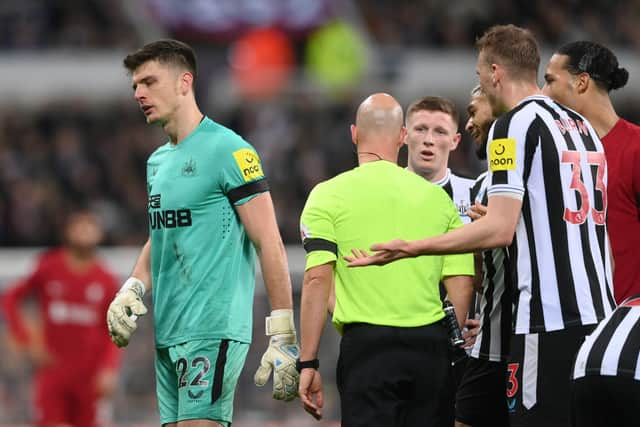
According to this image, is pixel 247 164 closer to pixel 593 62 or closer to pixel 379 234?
pixel 379 234

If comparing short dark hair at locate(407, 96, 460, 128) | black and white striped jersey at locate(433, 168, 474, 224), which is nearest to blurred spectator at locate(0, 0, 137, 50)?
short dark hair at locate(407, 96, 460, 128)

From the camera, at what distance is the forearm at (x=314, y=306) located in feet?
17.3

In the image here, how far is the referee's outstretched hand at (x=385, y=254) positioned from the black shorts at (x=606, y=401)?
3.17ft

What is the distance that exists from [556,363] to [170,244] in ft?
5.94

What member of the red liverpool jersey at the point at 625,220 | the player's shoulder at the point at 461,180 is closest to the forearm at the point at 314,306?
the red liverpool jersey at the point at 625,220

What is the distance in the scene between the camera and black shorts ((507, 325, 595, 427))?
4984mm

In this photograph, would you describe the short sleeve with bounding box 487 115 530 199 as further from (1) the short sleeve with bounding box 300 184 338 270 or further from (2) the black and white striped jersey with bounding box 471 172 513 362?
(1) the short sleeve with bounding box 300 184 338 270

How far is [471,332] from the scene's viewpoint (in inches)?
236

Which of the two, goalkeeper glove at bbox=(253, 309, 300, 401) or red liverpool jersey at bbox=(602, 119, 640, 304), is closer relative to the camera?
goalkeeper glove at bbox=(253, 309, 300, 401)

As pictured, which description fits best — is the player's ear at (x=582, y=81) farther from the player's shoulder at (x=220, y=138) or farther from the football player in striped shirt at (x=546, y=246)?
the player's shoulder at (x=220, y=138)

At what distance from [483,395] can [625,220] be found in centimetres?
108

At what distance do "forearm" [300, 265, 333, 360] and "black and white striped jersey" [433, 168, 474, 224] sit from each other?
171 centimetres

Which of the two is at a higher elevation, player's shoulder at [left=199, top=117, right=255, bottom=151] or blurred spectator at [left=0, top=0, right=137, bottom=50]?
blurred spectator at [left=0, top=0, right=137, bottom=50]

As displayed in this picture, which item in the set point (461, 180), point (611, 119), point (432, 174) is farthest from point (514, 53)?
point (461, 180)
